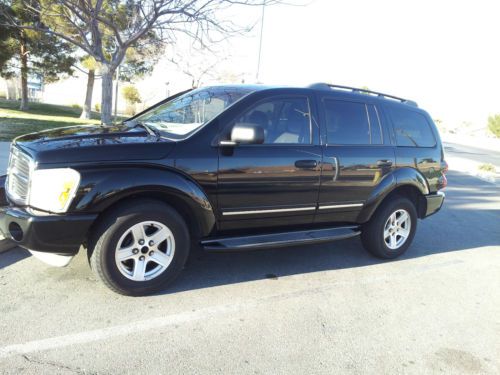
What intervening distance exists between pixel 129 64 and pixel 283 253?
28022 millimetres

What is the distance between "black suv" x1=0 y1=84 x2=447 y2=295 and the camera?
3053 millimetres

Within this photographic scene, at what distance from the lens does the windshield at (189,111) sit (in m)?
3.69

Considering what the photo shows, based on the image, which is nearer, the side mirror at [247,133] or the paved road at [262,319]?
the paved road at [262,319]

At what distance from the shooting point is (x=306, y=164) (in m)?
3.94

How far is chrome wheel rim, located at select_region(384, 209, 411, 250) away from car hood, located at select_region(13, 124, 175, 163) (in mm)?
2844

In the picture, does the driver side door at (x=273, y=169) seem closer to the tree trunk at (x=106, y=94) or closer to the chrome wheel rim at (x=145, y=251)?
the chrome wheel rim at (x=145, y=251)

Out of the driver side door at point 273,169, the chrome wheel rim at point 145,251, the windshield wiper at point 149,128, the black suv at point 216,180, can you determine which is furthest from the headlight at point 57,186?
the driver side door at point 273,169

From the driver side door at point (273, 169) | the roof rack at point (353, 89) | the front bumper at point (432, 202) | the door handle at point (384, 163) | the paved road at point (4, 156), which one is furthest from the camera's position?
the paved road at point (4, 156)

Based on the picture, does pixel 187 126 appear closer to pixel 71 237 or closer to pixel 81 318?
pixel 71 237

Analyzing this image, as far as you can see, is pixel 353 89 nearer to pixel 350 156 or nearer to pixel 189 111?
pixel 350 156

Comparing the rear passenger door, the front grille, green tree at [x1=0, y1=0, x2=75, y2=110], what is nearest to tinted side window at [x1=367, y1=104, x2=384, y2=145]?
the rear passenger door

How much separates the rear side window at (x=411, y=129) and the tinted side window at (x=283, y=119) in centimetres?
136

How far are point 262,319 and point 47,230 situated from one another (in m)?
1.80

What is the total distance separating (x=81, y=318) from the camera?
3064mm
